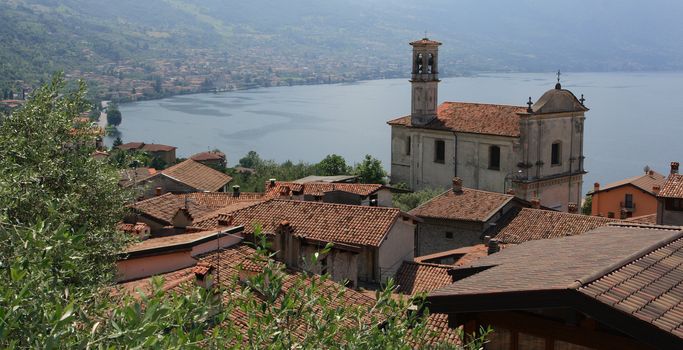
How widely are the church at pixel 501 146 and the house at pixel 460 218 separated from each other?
35.0 ft

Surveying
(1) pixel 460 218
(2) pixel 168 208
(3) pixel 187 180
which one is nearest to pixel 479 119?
(3) pixel 187 180

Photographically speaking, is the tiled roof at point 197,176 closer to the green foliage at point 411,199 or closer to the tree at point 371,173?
the green foliage at point 411,199

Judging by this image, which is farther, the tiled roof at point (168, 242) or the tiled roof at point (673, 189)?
the tiled roof at point (673, 189)

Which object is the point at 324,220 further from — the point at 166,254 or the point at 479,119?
the point at 479,119

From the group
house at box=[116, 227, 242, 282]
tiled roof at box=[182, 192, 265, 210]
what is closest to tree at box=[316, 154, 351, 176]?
tiled roof at box=[182, 192, 265, 210]

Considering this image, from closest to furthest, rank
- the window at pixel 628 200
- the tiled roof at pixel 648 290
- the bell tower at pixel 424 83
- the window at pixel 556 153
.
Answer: the tiled roof at pixel 648 290 → the window at pixel 628 200 → the window at pixel 556 153 → the bell tower at pixel 424 83

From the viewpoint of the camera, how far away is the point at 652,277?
654 centimetres

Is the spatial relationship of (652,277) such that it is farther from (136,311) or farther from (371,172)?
(371,172)

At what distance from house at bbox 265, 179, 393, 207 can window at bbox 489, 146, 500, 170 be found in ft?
39.9

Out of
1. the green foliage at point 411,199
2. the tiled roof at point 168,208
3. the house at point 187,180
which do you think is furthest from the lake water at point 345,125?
the tiled roof at point 168,208

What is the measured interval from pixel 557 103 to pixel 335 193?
16.9 meters

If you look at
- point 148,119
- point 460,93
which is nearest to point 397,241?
point 148,119

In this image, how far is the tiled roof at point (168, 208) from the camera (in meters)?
19.5

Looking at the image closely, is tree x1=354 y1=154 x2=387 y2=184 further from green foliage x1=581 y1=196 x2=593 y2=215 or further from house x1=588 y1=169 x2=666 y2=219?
house x1=588 y1=169 x2=666 y2=219
